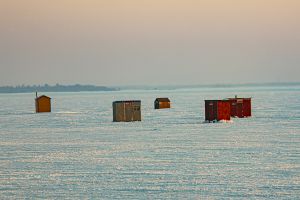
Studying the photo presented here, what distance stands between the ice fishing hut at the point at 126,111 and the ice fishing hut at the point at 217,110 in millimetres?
6944

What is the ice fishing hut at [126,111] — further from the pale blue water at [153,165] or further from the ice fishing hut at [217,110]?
the pale blue water at [153,165]

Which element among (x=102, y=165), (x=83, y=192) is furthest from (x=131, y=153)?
(x=83, y=192)

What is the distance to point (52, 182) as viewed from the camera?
19.3 metres

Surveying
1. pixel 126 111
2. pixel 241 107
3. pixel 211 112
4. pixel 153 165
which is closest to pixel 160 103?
pixel 241 107

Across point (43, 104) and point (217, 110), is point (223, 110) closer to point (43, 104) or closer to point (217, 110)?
point (217, 110)

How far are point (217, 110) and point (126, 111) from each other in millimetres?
8662

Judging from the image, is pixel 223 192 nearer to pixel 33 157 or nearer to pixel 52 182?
pixel 52 182

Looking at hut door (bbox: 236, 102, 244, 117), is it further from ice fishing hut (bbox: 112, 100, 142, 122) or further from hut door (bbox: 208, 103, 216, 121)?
ice fishing hut (bbox: 112, 100, 142, 122)

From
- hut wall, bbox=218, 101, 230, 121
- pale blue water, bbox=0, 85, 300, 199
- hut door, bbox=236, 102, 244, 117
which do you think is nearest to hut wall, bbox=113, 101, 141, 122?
hut wall, bbox=218, 101, 230, 121

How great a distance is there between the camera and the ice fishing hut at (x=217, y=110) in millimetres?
49566

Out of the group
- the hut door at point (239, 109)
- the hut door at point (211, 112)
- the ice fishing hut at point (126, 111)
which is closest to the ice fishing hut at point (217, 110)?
the hut door at point (211, 112)

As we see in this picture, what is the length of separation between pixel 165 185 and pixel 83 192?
250 cm

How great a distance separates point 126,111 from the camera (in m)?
54.1

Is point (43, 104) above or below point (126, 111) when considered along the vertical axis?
above
